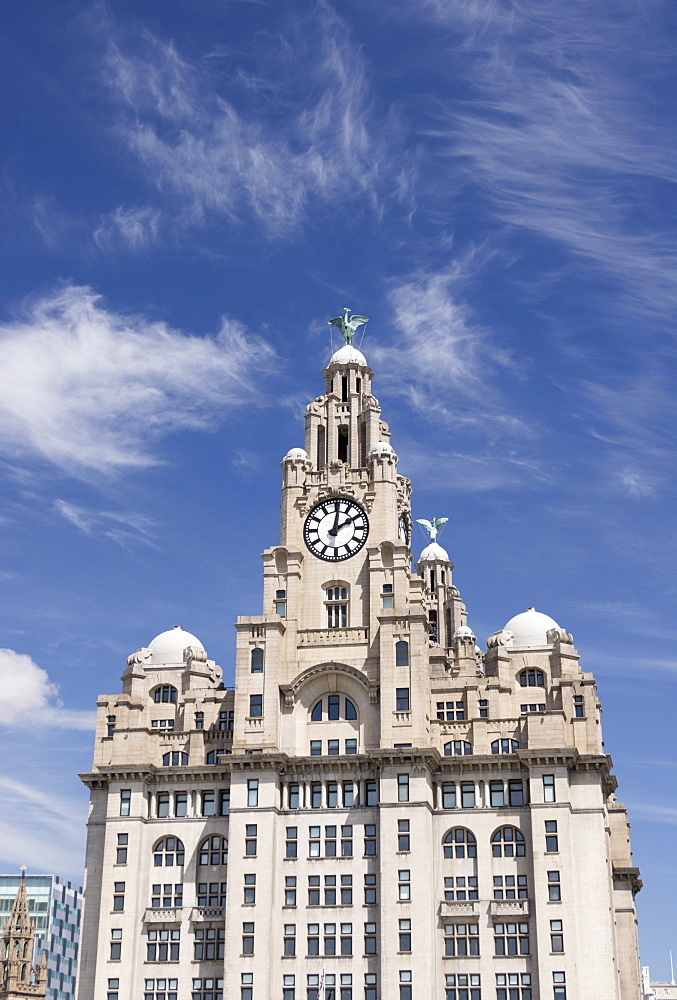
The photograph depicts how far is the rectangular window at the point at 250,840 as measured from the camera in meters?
102

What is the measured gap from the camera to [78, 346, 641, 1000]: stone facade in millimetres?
98688

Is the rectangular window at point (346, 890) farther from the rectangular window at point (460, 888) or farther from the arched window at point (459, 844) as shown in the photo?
the arched window at point (459, 844)

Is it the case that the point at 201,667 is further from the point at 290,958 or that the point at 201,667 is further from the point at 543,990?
the point at 543,990

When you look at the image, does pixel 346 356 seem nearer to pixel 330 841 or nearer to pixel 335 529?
pixel 335 529

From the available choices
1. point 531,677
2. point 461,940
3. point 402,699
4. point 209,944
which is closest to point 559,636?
point 531,677

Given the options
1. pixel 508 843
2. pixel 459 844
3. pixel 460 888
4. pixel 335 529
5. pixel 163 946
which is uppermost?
pixel 335 529

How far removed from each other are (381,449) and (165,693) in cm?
2955

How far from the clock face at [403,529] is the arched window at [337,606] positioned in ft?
27.9

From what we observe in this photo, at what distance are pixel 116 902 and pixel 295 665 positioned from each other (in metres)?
24.0

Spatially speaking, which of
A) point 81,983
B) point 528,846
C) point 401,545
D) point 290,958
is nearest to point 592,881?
point 528,846

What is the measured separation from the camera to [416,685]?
105312mm

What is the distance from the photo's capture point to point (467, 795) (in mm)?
104625

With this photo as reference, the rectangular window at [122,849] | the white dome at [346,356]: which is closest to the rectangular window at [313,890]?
the rectangular window at [122,849]

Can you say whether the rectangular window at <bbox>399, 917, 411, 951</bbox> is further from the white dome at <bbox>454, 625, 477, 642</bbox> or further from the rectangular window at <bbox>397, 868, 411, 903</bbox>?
the white dome at <bbox>454, 625, 477, 642</bbox>
